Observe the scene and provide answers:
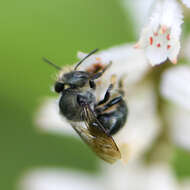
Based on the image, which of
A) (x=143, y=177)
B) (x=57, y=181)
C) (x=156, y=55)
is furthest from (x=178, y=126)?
(x=57, y=181)

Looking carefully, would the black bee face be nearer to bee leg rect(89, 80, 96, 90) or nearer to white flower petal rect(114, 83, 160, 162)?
bee leg rect(89, 80, 96, 90)

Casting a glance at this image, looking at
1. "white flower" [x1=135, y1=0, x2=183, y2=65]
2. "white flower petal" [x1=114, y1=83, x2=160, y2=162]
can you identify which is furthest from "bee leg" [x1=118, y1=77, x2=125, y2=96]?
"white flower" [x1=135, y1=0, x2=183, y2=65]

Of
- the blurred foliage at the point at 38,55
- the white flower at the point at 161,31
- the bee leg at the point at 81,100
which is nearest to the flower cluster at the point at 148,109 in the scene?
the white flower at the point at 161,31

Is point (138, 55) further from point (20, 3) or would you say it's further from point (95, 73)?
point (20, 3)

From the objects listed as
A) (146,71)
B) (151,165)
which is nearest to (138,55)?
(146,71)

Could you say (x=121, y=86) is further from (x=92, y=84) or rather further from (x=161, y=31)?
(x=161, y=31)

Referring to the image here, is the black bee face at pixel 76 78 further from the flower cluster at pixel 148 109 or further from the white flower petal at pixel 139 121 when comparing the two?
the white flower petal at pixel 139 121
